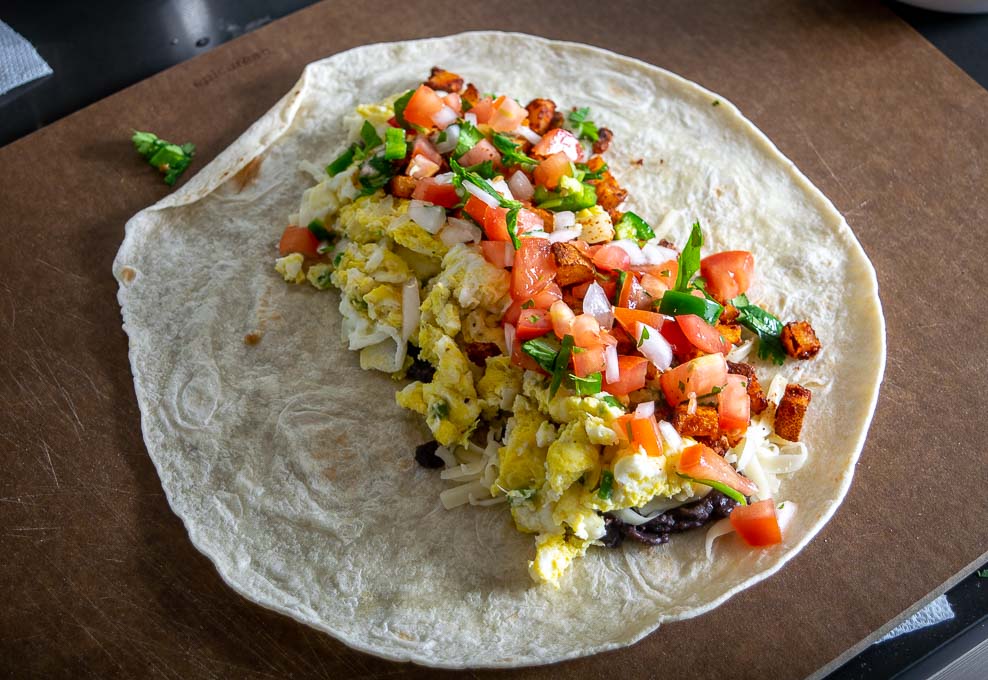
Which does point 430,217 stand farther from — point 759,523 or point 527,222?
point 759,523

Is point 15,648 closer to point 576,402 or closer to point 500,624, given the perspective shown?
point 500,624

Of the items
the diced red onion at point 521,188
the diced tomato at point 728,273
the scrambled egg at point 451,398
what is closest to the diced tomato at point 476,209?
the diced red onion at point 521,188

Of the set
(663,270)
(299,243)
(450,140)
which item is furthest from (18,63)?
(663,270)

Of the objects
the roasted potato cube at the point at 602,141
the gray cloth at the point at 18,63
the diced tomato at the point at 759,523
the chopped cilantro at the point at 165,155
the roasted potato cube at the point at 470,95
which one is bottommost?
the gray cloth at the point at 18,63

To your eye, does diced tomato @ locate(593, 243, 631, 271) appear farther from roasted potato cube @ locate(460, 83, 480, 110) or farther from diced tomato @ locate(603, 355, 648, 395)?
roasted potato cube @ locate(460, 83, 480, 110)

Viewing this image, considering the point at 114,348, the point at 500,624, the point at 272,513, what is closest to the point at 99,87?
the point at 114,348

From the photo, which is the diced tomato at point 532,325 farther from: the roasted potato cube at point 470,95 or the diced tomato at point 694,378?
the roasted potato cube at point 470,95
